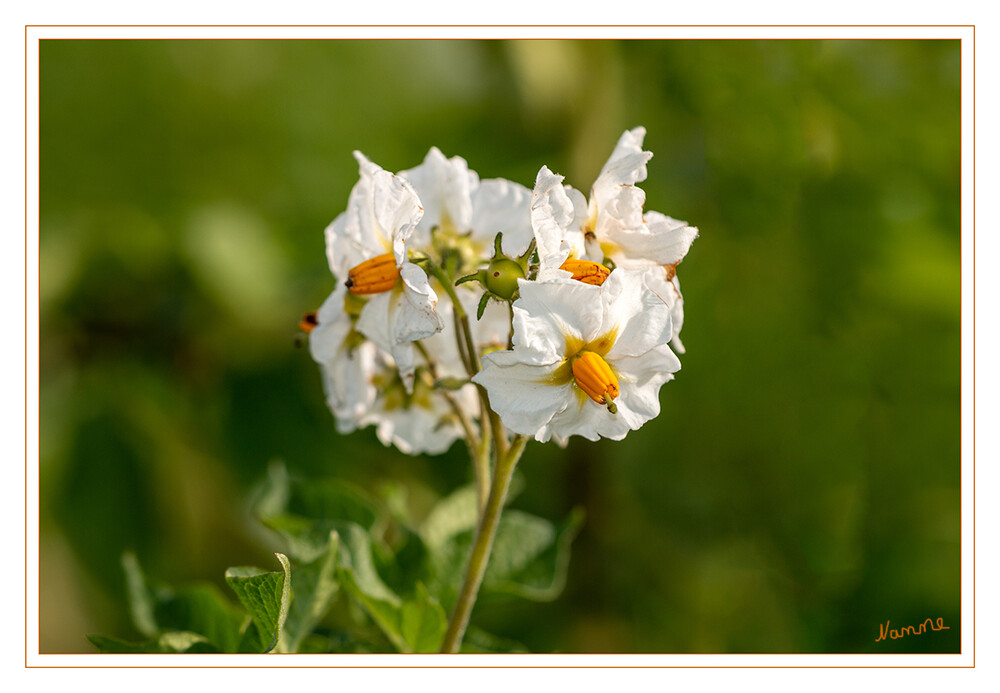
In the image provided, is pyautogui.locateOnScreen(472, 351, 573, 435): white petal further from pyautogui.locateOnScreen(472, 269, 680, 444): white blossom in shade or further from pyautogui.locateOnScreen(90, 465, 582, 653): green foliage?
pyautogui.locateOnScreen(90, 465, 582, 653): green foliage

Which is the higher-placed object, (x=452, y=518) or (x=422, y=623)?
(x=452, y=518)

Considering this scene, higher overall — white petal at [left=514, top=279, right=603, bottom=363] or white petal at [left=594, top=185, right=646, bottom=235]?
white petal at [left=594, top=185, right=646, bottom=235]

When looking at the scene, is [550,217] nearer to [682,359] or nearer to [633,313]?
[633,313]

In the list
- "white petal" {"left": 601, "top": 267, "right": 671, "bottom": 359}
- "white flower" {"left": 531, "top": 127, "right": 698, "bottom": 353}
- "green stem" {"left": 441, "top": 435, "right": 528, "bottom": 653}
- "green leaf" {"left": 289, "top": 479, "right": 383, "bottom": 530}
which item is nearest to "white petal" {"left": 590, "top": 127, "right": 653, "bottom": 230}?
"white flower" {"left": 531, "top": 127, "right": 698, "bottom": 353}

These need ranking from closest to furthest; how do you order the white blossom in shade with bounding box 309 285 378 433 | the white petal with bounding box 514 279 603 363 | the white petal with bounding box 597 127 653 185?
the white petal with bounding box 514 279 603 363
the white petal with bounding box 597 127 653 185
the white blossom in shade with bounding box 309 285 378 433

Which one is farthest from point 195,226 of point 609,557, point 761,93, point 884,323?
point 884,323

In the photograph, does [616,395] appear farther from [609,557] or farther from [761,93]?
[761,93]
